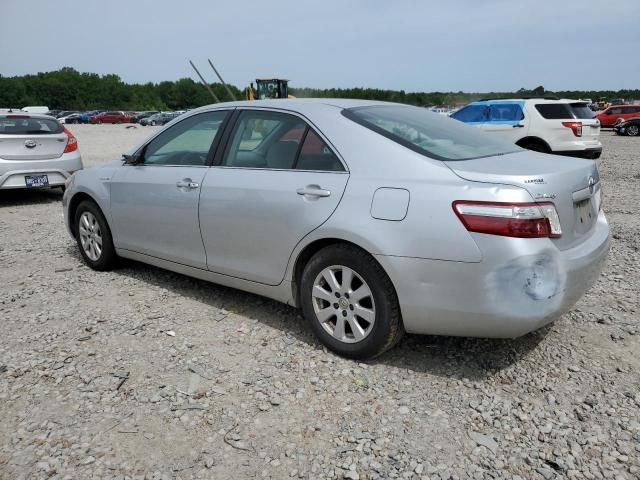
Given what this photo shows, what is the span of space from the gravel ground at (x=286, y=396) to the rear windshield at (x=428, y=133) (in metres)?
1.24

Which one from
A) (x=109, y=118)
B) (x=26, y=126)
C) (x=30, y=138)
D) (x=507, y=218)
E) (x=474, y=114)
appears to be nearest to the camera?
(x=507, y=218)

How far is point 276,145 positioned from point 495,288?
176 centimetres

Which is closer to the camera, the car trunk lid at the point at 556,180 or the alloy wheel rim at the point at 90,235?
the car trunk lid at the point at 556,180

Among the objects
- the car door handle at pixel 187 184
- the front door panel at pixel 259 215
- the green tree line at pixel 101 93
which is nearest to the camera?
the front door panel at pixel 259 215

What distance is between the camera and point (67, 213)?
548 cm

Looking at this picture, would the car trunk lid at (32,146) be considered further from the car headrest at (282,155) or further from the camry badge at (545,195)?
the camry badge at (545,195)

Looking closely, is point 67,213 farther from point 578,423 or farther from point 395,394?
point 578,423

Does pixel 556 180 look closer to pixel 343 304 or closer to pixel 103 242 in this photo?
pixel 343 304

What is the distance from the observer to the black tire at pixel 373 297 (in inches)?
122

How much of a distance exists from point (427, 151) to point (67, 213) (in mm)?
3900

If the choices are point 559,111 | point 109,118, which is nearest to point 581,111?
point 559,111

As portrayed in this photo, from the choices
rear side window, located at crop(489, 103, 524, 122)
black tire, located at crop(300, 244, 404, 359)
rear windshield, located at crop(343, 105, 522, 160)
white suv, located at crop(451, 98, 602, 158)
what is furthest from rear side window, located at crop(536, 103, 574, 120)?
black tire, located at crop(300, 244, 404, 359)

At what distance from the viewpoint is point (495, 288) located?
2783 mm

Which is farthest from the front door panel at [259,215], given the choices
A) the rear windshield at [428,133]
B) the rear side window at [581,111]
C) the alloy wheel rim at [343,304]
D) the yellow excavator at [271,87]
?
the yellow excavator at [271,87]
